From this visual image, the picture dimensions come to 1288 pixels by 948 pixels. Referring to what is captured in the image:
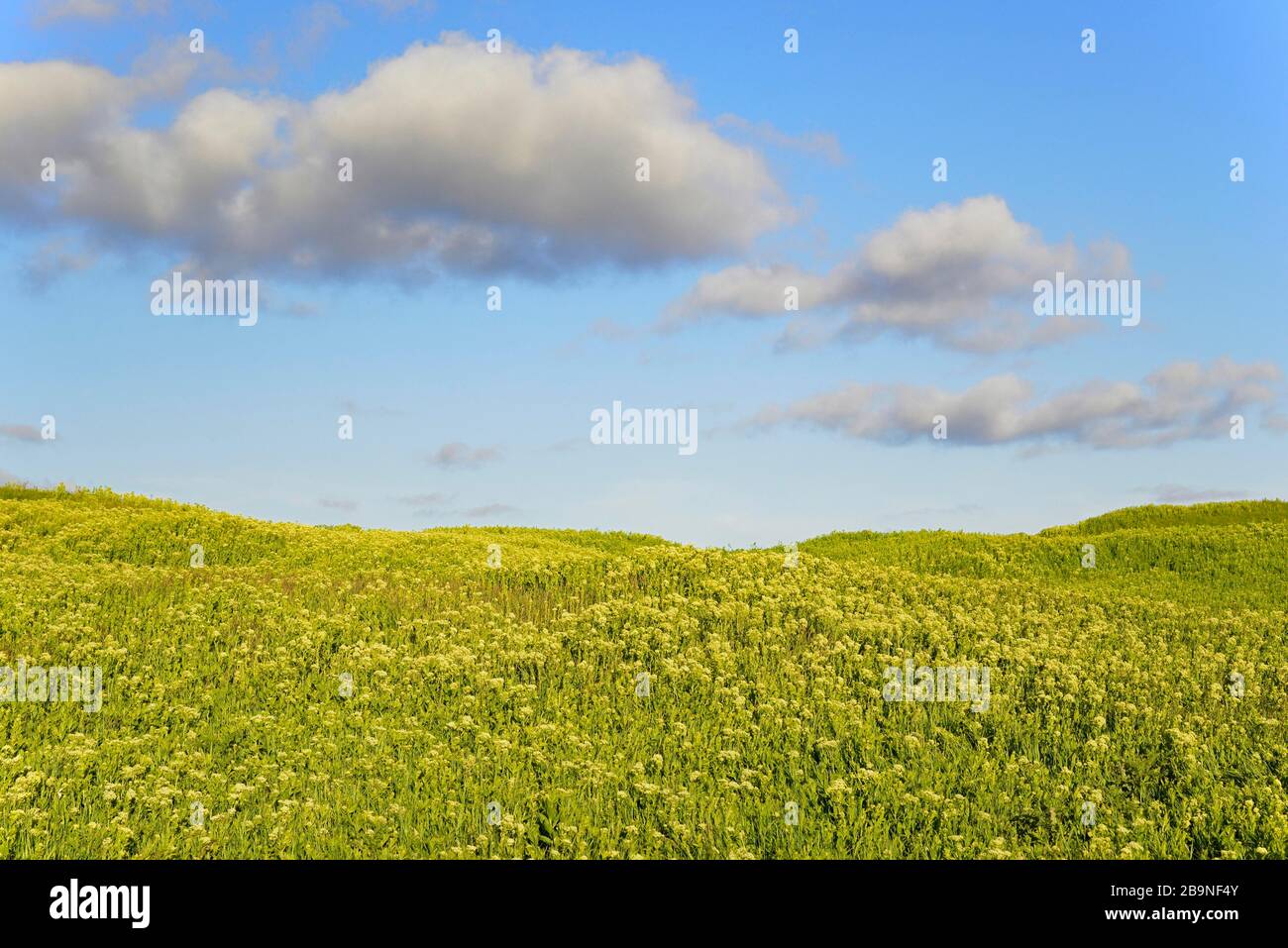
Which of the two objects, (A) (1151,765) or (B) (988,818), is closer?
(B) (988,818)

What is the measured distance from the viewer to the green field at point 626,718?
10664mm

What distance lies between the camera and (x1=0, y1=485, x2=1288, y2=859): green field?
1066cm

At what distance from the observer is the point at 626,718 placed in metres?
13.4

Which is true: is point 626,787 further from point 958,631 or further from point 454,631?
point 958,631

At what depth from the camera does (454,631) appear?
1723cm

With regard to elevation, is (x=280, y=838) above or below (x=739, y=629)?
below
